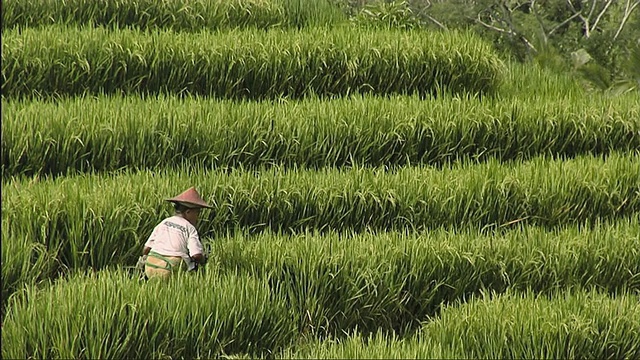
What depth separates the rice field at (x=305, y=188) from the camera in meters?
5.71

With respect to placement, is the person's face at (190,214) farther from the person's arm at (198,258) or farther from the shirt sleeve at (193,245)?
the person's arm at (198,258)

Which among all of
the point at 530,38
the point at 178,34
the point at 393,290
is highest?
the point at 178,34

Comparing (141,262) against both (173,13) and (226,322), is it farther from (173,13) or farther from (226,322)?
(173,13)

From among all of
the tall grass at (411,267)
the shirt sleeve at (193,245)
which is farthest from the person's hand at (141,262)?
the tall grass at (411,267)

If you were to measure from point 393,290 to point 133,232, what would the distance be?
1640 mm

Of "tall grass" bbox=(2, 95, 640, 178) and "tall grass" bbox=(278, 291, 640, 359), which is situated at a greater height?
"tall grass" bbox=(2, 95, 640, 178)

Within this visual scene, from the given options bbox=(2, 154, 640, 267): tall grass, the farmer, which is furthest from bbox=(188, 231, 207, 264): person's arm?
bbox=(2, 154, 640, 267): tall grass

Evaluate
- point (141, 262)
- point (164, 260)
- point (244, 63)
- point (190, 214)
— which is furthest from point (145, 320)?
point (244, 63)

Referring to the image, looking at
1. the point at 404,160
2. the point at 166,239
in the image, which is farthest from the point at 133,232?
the point at 404,160

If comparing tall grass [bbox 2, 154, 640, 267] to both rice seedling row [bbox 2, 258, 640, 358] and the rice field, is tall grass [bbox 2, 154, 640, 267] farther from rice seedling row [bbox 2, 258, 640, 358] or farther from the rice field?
rice seedling row [bbox 2, 258, 640, 358]

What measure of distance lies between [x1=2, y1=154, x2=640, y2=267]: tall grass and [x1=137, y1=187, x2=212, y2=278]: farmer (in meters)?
0.59

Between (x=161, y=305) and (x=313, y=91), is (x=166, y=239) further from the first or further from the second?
(x=313, y=91)

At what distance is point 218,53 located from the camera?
8883mm

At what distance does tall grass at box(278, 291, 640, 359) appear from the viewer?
5.66m
